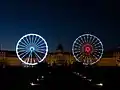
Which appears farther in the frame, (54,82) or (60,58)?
(60,58)

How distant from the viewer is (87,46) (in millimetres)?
77375

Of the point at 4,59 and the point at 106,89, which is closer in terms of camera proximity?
the point at 106,89

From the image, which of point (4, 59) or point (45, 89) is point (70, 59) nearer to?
point (4, 59)

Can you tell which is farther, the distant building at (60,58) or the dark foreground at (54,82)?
the distant building at (60,58)

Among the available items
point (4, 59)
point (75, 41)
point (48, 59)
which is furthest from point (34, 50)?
point (48, 59)

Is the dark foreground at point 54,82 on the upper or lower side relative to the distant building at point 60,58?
lower

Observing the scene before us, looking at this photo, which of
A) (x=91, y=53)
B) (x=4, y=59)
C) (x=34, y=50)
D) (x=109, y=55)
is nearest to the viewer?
(x=34, y=50)

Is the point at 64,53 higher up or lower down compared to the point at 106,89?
higher up

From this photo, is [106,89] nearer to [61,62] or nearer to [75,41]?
[75,41]

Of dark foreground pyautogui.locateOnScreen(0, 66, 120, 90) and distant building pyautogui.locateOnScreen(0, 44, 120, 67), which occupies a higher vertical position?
distant building pyautogui.locateOnScreen(0, 44, 120, 67)

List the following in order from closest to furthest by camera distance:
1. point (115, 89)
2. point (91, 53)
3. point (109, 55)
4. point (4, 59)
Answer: point (115, 89), point (91, 53), point (4, 59), point (109, 55)

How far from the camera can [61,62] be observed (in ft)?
560

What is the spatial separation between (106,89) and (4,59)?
431ft

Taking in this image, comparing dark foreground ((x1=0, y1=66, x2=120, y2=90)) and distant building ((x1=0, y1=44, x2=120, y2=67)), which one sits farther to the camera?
distant building ((x1=0, y1=44, x2=120, y2=67))
